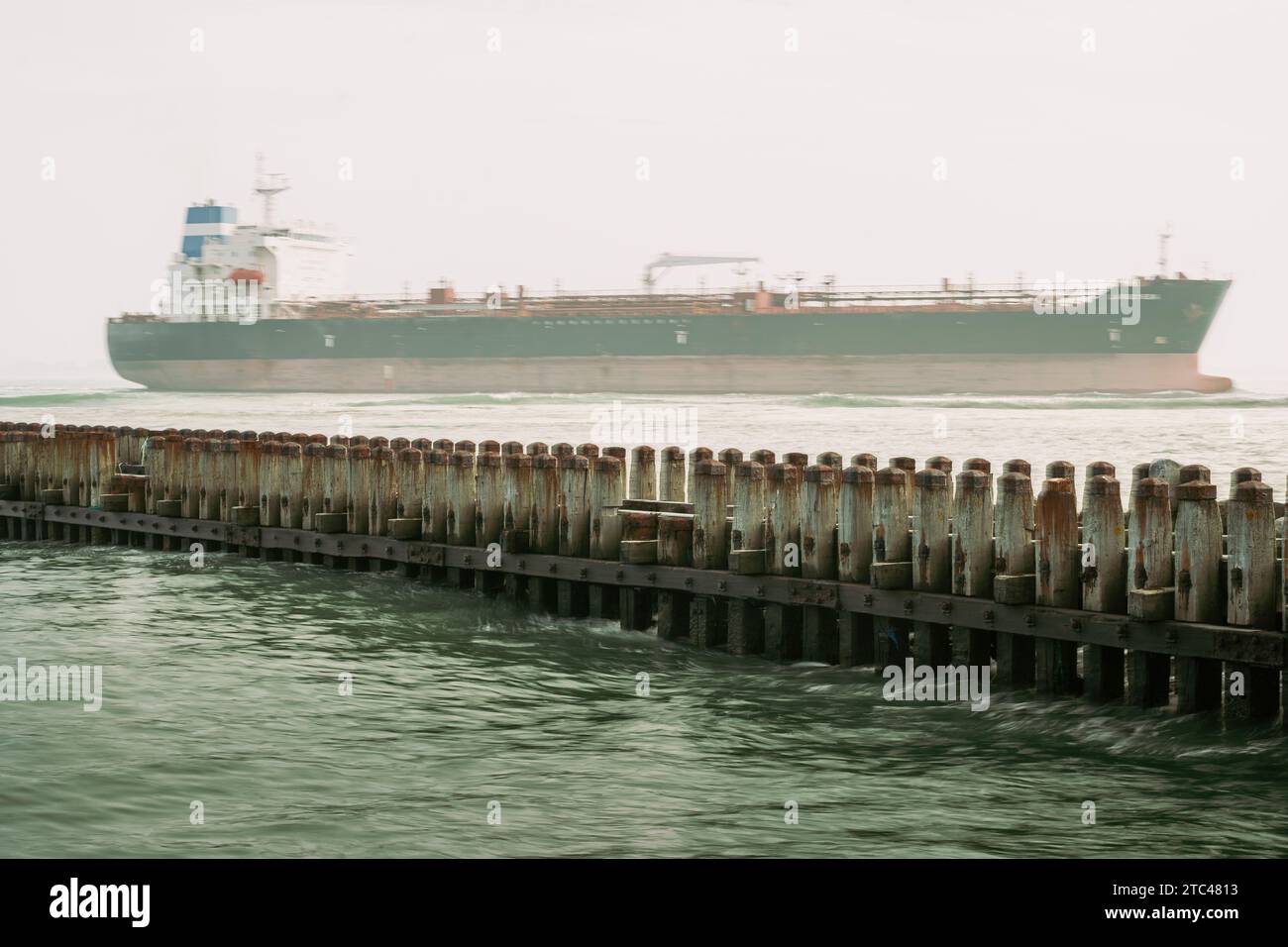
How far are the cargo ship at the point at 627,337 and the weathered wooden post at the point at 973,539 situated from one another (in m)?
59.6

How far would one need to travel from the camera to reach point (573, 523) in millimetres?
10703

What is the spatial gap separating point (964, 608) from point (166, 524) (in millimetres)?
9950

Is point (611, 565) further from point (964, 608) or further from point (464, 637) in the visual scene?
point (964, 608)

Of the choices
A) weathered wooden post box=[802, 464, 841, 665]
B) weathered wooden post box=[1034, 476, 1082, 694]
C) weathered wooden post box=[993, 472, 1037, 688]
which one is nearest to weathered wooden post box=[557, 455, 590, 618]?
weathered wooden post box=[802, 464, 841, 665]

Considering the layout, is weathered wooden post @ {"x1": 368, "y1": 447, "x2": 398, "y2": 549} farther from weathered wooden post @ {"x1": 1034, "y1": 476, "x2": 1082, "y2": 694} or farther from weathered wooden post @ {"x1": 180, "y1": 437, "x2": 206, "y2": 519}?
weathered wooden post @ {"x1": 1034, "y1": 476, "x2": 1082, "y2": 694}

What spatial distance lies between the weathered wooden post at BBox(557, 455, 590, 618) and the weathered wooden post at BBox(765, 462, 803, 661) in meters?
1.79

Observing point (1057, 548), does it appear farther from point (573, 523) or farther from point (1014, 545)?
point (573, 523)

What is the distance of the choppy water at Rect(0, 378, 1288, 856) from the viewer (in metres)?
6.35

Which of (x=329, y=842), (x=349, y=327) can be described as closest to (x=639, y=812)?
(x=329, y=842)

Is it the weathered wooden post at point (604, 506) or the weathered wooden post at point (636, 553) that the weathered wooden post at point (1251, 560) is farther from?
the weathered wooden post at point (604, 506)

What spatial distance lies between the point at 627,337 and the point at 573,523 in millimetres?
61894

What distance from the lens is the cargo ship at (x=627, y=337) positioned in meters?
67.0

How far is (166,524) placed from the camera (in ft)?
49.4

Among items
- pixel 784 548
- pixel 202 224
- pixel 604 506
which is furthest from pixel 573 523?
pixel 202 224
